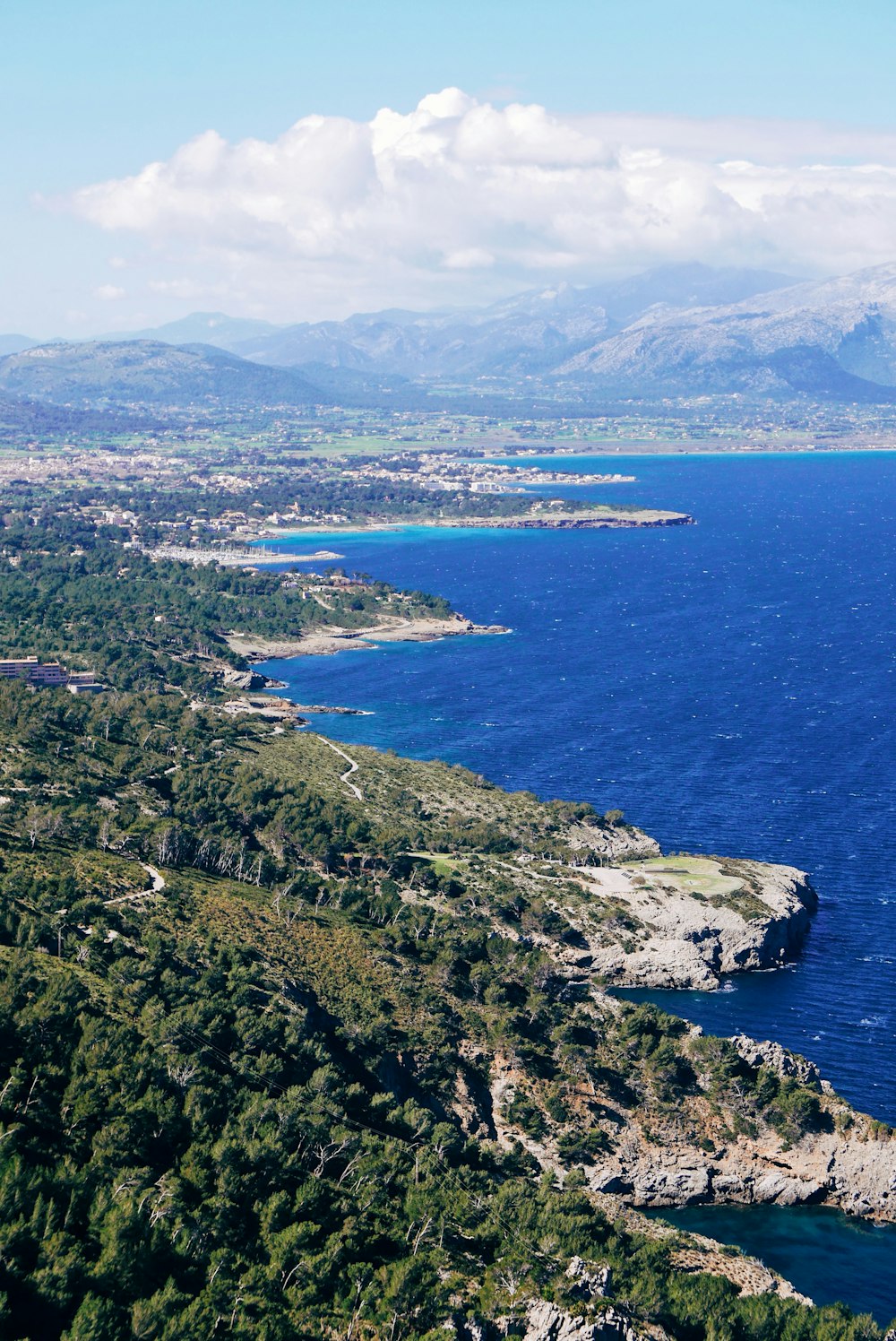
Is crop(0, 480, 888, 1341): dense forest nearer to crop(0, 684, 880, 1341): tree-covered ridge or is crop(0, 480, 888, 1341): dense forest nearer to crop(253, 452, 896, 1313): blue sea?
crop(0, 684, 880, 1341): tree-covered ridge

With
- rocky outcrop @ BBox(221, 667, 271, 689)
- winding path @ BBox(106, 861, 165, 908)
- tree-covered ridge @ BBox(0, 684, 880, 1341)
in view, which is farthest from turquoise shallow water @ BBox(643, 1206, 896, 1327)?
rocky outcrop @ BBox(221, 667, 271, 689)

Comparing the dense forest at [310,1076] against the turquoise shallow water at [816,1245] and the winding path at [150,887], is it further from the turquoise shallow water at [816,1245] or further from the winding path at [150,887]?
the turquoise shallow water at [816,1245]

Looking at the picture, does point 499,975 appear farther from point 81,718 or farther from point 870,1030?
point 81,718

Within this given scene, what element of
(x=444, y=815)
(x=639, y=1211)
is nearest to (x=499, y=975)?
(x=639, y=1211)

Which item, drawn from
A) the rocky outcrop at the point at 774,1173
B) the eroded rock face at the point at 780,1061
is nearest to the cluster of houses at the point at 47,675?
the eroded rock face at the point at 780,1061

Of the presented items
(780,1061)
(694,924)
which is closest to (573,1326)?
(780,1061)
